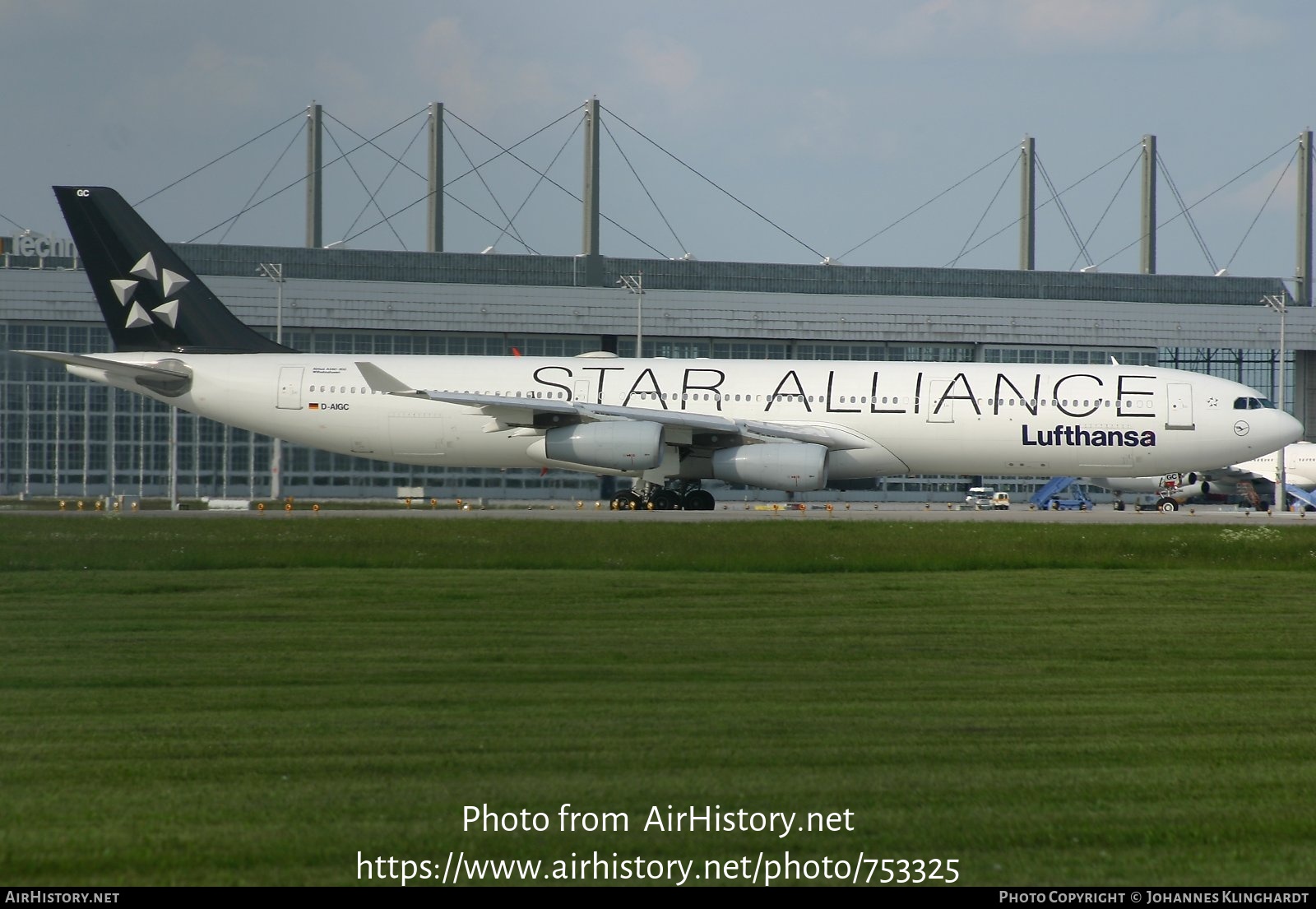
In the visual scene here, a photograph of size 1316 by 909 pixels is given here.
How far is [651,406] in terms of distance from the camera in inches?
1236

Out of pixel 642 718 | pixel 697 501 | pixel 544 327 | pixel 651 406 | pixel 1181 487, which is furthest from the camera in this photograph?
pixel 1181 487

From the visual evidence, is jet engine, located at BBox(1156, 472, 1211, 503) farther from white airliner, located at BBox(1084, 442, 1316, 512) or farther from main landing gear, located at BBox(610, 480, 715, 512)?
main landing gear, located at BBox(610, 480, 715, 512)

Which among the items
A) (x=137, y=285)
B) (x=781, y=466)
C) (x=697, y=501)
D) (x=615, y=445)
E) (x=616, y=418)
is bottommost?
(x=697, y=501)

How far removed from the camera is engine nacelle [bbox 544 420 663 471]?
95.8 feet

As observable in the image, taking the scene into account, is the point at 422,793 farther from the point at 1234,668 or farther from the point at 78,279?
the point at 78,279

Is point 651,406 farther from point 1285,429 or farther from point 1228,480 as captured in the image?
point 1228,480

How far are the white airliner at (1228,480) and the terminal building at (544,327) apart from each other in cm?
247

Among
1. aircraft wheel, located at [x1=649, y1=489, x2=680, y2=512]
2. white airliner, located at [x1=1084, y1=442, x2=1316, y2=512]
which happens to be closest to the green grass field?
aircraft wheel, located at [x1=649, y1=489, x2=680, y2=512]

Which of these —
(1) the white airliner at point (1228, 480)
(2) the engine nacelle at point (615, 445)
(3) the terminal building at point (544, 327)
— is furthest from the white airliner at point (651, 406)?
(1) the white airliner at point (1228, 480)

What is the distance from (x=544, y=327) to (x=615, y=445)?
21851 mm

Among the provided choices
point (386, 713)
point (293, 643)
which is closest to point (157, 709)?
point (386, 713)

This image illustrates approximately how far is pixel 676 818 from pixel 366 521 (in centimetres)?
1991

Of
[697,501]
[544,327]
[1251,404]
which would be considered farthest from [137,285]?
[1251,404]

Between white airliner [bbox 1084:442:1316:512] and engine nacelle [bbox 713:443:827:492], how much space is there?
26.9m
